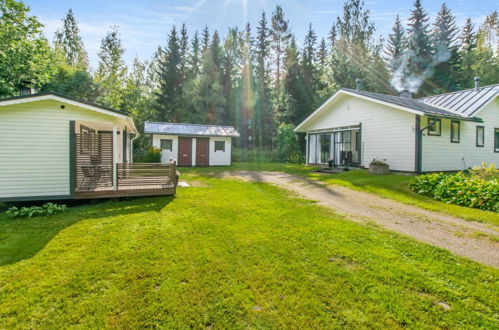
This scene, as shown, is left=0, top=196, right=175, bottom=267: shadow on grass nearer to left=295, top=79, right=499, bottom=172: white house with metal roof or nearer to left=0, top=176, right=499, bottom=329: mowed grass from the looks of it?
left=0, top=176, right=499, bottom=329: mowed grass

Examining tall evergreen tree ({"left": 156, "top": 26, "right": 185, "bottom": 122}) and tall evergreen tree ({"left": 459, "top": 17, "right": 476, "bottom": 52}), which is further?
tall evergreen tree ({"left": 459, "top": 17, "right": 476, "bottom": 52})

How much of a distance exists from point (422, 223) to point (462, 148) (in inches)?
397

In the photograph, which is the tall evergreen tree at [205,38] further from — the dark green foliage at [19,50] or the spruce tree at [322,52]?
the dark green foliage at [19,50]

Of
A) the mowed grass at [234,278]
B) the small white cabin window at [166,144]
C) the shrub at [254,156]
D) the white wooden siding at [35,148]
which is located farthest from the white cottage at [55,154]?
the shrub at [254,156]

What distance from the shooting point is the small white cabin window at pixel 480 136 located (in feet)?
40.9

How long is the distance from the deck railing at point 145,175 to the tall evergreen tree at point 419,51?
30678 mm

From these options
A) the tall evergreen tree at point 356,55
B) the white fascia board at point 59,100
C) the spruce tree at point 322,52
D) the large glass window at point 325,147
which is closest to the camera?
the white fascia board at point 59,100

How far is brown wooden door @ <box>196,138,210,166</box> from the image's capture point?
18031 mm

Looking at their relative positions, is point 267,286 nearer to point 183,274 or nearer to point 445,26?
point 183,274

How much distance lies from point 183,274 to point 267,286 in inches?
41.6

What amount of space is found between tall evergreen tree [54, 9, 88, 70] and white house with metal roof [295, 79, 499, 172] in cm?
3395

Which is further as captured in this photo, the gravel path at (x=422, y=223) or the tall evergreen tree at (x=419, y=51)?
the tall evergreen tree at (x=419, y=51)

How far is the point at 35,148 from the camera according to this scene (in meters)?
6.14

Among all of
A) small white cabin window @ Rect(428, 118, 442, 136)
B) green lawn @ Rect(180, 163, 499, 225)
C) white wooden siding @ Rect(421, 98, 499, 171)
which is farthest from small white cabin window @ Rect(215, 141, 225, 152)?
small white cabin window @ Rect(428, 118, 442, 136)
